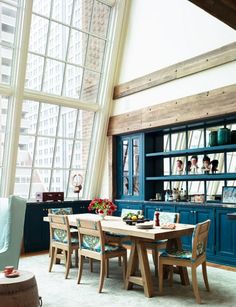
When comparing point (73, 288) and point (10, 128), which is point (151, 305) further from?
point (10, 128)

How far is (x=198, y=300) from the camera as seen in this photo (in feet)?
12.8

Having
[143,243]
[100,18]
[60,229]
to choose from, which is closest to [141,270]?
[143,243]

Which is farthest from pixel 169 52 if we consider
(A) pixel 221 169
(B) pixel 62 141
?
(B) pixel 62 141

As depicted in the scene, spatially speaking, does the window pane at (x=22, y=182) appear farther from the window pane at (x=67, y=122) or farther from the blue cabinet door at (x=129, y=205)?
the blue cabinet door at (x=129, y=205)

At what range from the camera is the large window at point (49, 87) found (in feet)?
21.1

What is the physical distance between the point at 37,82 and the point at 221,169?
382 cm

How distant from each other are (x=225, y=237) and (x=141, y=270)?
1841 mm

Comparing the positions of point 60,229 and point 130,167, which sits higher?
point 130,167

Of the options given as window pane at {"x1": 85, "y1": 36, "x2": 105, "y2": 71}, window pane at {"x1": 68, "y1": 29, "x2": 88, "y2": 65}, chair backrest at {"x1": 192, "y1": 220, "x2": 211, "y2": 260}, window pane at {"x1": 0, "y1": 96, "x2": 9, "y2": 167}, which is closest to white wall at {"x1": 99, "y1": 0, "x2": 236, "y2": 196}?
window pane at {"x1": 85, "y1": 36, "x2": 105, "y2": 71}

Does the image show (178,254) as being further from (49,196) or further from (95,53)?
(95,53)

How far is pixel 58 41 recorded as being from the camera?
7227mm

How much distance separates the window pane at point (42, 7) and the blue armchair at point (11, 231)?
169 inches

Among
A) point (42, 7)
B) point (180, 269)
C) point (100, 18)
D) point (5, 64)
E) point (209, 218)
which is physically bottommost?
point (180, 269)

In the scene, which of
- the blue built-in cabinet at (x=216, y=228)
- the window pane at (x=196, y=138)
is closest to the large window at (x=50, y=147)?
the window pane at (x=196, y=138)
